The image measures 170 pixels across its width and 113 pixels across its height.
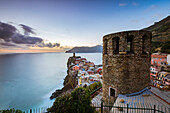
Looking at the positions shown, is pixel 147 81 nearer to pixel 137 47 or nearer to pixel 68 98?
pixel 137 47

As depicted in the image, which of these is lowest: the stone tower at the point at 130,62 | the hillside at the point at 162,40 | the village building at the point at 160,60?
the village building at the point at 160,60

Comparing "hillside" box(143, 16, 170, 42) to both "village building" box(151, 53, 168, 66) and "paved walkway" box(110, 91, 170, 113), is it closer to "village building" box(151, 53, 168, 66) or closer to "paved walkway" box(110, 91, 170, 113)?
"village building" box(151, 53, 168, 66)

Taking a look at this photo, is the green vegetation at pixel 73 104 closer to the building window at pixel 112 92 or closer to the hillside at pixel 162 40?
the building window at pixel 112 92

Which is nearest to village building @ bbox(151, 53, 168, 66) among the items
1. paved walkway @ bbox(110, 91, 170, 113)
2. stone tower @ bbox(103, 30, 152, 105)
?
stone tower @ bbox(103, 30, 152, 105)

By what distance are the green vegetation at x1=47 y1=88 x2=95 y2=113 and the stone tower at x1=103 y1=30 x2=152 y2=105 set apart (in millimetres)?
3023

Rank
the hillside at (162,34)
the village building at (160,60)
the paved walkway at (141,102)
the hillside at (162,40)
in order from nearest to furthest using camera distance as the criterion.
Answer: the paved walkway at (141,102) → the village building at (160,60) → the hillside at (162,40) → the hillside at (162,34)

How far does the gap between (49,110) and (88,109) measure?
6.47 ft

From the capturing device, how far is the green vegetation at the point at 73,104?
3971 mm

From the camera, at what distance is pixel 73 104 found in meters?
4.08

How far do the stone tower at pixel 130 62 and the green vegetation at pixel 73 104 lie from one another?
9.92ft

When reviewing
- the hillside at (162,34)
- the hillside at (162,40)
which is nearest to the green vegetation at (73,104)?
the hillside at (162,40)

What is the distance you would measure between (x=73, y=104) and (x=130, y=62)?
4.72 meters

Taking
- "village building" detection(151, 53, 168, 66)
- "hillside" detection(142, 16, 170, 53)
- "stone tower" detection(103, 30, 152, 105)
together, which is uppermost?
"hillside" detection(142, 16, 170, 53)

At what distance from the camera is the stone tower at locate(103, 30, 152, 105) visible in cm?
588
